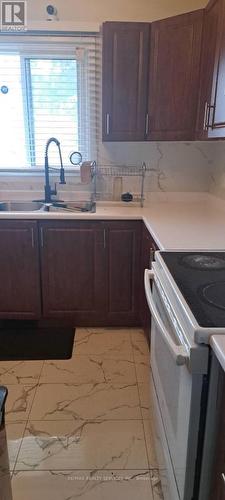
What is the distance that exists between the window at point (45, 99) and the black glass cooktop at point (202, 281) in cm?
176

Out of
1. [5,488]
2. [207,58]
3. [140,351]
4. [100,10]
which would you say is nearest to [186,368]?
[5,488]

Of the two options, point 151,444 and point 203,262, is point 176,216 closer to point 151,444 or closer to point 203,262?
point 203,262

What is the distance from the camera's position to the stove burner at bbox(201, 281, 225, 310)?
1.01m

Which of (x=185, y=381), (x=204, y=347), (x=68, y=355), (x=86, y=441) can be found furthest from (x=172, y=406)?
(x=68, y=355)

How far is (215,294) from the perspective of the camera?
1.08 metres

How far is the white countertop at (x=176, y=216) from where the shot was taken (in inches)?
68.0

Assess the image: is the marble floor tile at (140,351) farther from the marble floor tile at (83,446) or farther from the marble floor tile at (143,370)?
the marble floor tile at (83,446)

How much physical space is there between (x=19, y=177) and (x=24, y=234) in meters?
0.71

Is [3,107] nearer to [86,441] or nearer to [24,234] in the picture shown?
[24,234]

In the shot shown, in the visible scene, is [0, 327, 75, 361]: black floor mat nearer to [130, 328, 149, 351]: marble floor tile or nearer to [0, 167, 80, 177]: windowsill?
[130, 328, 149, 351]: marble floor tile

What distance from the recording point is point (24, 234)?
243 cm

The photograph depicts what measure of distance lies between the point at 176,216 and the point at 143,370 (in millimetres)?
1017

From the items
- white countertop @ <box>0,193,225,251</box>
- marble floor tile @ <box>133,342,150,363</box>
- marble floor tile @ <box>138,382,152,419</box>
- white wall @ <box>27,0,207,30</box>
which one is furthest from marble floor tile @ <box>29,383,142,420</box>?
white wall @ <box>27,0,207,30</box>

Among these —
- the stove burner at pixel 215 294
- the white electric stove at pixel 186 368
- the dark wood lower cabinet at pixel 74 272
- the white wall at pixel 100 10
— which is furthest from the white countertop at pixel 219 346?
the white wall at pixel 100 10
